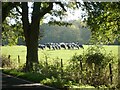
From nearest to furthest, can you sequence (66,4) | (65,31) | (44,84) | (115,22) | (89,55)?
1. (44,84)
2. (89,55)
3. (115,22)
4. (66,4)
5. (65,31)

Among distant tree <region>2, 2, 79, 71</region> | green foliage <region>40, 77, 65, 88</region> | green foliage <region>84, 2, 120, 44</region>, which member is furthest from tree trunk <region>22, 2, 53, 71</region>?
green foliage <region>40, 77, 65, 88</region>

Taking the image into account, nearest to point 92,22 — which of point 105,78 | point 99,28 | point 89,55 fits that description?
point 99,28

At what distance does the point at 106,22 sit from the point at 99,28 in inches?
32.4

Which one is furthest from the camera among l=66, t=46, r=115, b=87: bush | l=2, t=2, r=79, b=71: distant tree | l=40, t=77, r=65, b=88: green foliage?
l=2, t=2, r=79, b=71: distant tree

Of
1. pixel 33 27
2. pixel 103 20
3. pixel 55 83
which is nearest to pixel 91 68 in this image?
pixel 55 83

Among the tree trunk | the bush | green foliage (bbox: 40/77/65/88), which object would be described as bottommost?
green foliage (bbox: 40/77/65/88)

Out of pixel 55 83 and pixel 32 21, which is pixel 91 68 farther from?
pixel 32 21

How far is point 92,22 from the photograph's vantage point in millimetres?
25188

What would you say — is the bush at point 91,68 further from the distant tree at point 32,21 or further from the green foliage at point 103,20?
the distant tree at point 32,21

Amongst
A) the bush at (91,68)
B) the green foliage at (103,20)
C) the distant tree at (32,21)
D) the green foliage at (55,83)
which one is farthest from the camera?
the distant tree at (32,21)

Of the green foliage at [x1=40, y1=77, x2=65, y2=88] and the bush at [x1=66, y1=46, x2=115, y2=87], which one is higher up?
the bush at [x1=66, y1=46, x2=115, y2=87]

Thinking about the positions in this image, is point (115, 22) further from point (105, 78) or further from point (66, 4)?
point (66, 4)

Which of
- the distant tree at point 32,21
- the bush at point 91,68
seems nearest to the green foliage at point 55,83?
the bush at point 91,68

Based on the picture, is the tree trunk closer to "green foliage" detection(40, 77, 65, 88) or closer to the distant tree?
the distant tree
